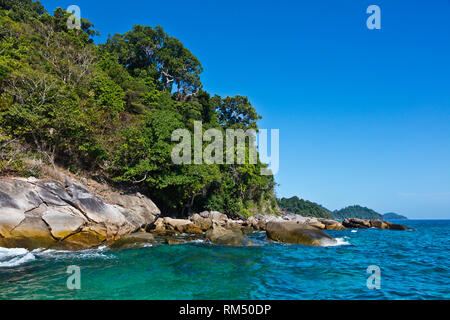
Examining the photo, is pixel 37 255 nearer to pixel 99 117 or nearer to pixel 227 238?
pixel 227 238

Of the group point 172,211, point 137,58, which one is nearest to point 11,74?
point 172,211

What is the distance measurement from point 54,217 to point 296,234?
537 inches

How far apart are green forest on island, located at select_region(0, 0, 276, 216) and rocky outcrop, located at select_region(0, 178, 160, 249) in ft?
5.86

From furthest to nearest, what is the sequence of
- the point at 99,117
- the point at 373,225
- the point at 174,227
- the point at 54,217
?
the point at 373,225 < the point at 174,227 < the point at 99,117 < the point at 54,217

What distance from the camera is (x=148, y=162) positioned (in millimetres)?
19828

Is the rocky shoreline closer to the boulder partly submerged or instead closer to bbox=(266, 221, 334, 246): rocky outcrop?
bbox=(266, 221, 334, 246): rocky outcrop

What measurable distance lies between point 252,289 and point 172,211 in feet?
72.9

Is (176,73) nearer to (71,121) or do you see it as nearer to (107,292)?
(71,121)

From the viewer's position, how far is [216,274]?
8695 mm

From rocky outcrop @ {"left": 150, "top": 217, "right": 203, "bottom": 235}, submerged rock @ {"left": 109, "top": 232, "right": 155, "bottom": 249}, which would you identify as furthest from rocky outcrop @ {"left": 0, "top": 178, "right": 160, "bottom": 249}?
rocky outcrop @ {"left": 150, "top": 217, "right": 203, "bottom": 235}

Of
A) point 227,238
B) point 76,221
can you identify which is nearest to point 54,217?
point 76,221

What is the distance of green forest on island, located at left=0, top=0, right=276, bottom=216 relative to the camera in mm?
15695

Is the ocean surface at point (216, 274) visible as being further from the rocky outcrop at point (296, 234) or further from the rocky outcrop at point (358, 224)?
the rocky outcrop at point (358, 224)

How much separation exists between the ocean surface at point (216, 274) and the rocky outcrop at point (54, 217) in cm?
81
